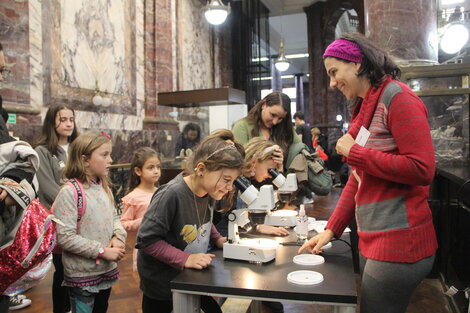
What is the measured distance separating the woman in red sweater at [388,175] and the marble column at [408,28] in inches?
130

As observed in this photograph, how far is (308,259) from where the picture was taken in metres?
2.03

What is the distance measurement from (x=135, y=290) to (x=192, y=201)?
2.35 metres

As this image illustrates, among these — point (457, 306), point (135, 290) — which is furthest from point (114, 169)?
point (457, 306)

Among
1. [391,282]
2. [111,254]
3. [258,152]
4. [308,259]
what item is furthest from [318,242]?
[111,254]

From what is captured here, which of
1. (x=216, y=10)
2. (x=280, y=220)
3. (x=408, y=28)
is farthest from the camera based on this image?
(x=216, y=10)

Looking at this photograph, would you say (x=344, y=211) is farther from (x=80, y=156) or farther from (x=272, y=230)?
(x=80, y=156)

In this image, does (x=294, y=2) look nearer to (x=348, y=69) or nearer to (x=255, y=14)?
(x=255, y=14)

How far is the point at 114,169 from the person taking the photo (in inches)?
310

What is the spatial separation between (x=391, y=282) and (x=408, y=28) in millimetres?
3889

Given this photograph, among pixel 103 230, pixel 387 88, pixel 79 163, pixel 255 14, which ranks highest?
pixel 255 14

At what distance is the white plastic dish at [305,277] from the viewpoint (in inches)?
67.3

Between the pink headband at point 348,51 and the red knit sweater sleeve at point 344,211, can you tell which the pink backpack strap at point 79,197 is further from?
the pink headband at point 348,51

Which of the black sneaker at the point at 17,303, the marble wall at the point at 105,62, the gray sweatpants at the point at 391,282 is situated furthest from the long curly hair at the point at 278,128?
A: the marble wall at the point at 105,62

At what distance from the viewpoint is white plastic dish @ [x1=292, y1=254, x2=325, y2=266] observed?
1978 millimetres
